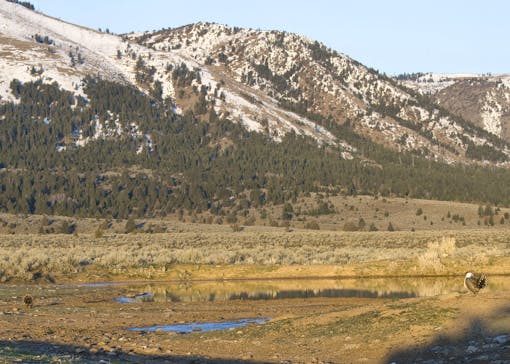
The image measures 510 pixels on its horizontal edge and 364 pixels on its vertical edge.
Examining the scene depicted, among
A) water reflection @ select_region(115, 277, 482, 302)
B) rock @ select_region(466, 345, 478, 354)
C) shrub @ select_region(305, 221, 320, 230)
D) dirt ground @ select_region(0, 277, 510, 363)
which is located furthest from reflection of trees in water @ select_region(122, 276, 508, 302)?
shrub @ select_region(305, 221, 320, 230)

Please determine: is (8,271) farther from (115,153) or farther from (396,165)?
(396,165)

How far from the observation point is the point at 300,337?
1864cm

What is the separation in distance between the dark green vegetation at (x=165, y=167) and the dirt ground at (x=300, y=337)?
91444mm

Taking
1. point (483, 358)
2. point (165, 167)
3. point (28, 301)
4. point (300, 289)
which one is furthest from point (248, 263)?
point (165, 167)

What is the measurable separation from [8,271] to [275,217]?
74.3 metres

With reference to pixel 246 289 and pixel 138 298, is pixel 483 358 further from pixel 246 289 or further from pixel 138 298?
pixel 246 289

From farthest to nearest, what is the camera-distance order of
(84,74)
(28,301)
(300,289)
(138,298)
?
1. (84,74)
2. (300,289)
3. (138,298)
4. (28,301)

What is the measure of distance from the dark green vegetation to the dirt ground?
91444 mm

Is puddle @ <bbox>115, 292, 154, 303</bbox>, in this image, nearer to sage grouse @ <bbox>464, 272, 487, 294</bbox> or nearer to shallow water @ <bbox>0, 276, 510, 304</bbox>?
shallow water @ <bbox>0, 276, 510, 304</bbox>

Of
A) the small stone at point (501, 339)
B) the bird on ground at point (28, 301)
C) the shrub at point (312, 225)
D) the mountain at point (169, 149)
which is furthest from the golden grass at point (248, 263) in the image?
the mountain at point (169, 149)

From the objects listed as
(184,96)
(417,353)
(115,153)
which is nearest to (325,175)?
(115,153)

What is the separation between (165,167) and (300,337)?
12055cm

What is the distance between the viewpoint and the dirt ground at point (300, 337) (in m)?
15.8

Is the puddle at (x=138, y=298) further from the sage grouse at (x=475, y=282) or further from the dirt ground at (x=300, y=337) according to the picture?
the sage grouse at (x=475, y=282)
